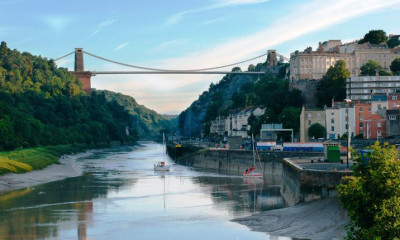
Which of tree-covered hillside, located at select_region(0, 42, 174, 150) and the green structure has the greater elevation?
tree-covered hillside, located at select_region(0, 42, 174, 150)

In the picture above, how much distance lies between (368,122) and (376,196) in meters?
51.9

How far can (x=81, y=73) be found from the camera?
6471 inches

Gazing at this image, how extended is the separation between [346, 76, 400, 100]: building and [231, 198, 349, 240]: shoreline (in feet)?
194

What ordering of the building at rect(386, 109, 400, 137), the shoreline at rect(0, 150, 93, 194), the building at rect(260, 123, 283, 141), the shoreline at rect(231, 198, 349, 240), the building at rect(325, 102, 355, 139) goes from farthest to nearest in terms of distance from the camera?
the building at rect(260, 123, 283, 141) < the building at rect(325, 102, 355, 139) < the building at rect(386, 109, 400, 137) < the shoreline at rect(0, 150, 93, 194) < the shoreline at rect(231, 198, 349, 240)

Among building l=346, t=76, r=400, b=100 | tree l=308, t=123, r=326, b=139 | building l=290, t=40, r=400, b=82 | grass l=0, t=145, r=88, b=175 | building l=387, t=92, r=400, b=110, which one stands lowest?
grass l=0, t=145, r=88, b=175

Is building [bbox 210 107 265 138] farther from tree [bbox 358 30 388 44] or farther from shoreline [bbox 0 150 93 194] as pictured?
shoreline [bbox 0 150 93 194]

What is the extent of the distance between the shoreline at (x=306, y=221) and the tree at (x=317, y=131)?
4386cm

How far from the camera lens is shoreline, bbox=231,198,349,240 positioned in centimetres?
2072

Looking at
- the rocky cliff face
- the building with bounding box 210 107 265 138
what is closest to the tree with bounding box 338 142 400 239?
the building with bounding box 210 107 265 138

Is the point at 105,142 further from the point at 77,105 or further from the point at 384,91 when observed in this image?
the point at 384,91

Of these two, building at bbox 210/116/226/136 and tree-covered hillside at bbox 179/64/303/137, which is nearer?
tree-covered hillside at bbox 179/64/303/137

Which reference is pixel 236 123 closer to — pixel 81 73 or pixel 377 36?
pixel 377 36

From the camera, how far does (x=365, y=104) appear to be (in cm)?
6562

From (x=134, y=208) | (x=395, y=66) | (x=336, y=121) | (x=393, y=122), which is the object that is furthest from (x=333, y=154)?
(x=395, y=66)
